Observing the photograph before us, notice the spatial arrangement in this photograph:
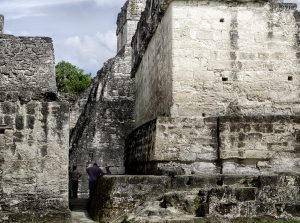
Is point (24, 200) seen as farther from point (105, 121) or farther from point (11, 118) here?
point (105, 121)

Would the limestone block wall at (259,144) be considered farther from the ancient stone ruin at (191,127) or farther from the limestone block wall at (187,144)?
the limestone block wall at (187,144)

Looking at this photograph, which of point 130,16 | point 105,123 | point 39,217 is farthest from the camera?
point 130,16

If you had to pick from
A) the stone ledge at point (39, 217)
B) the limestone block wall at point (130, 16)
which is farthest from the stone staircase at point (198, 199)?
the limestone block wall at point (130, 16)

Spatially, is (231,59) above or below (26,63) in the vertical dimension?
above

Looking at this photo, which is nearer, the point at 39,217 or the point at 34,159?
the point at 39,217

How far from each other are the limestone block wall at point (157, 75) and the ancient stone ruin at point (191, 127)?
0.13 feet

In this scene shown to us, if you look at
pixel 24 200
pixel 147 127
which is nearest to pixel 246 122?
pixel 147 127

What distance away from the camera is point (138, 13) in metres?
30.9

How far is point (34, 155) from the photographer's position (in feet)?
24.6

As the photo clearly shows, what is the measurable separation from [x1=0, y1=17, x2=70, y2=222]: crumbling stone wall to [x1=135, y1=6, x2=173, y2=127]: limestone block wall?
7.87ft

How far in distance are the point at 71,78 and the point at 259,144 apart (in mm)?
28019

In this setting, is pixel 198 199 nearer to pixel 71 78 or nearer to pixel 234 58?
pixel 234 58

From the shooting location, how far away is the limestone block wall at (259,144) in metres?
8.55

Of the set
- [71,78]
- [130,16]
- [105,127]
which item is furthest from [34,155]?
[71,78]
